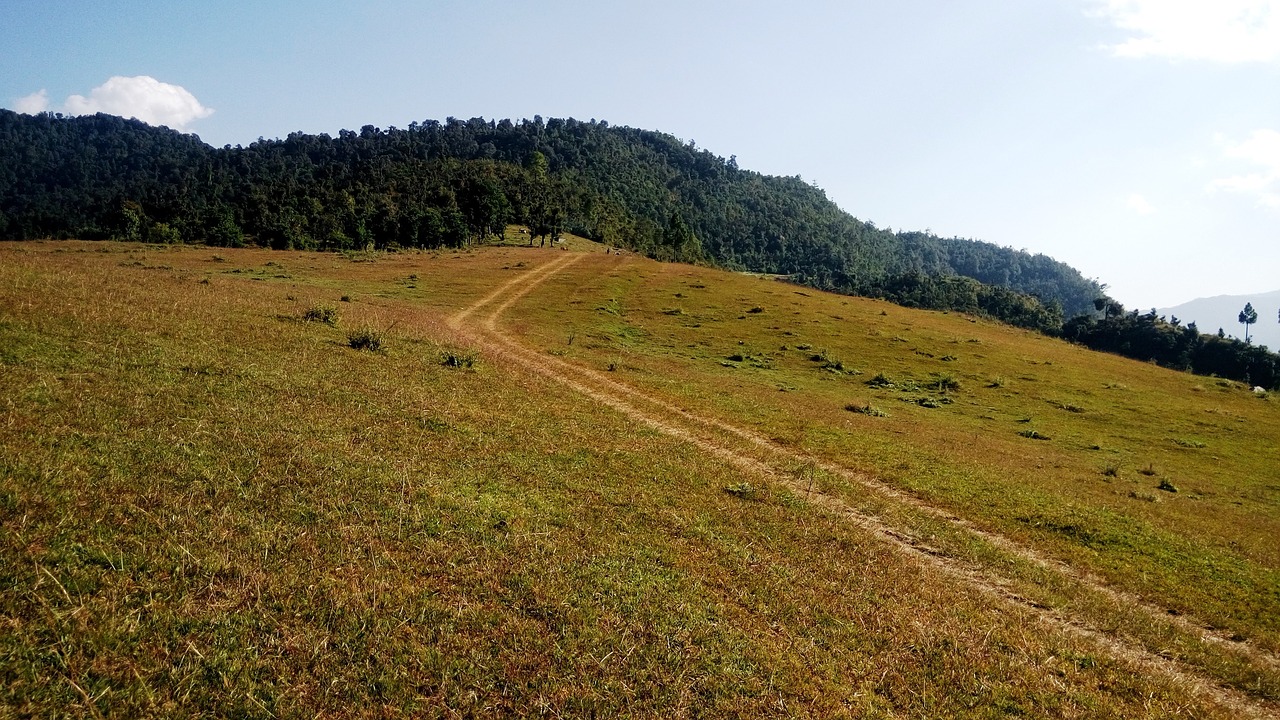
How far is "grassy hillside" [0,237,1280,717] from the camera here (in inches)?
266

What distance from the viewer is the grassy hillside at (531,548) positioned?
6.76 meters

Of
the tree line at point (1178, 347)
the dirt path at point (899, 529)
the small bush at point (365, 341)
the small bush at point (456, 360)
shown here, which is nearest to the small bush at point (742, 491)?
the dirt path at point (899, 529)

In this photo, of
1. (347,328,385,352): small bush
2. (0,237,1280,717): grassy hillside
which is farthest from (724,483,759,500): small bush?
(347,328,385,352): small bush

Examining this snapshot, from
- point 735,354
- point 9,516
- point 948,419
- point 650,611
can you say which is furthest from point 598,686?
point 735,354

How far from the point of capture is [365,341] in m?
23.8

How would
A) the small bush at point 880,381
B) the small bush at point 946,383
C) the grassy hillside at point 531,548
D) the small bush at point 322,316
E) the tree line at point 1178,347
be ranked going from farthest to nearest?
1. the tree line at point 1178,347
2. the small bush at point 946,383
3. the small bush at point 880,381
4. the small bush at point 322,316
5. the grassy hillside at point 531,548

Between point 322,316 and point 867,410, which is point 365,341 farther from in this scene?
point 867,410

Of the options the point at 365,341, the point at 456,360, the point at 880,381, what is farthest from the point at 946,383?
the point at 365,341

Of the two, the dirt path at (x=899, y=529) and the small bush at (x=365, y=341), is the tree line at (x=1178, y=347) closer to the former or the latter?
the dirt path at (x=899, y=529)

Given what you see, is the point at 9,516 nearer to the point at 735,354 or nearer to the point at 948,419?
the point at 948,419

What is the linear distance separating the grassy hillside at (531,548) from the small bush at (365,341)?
4.41 ft

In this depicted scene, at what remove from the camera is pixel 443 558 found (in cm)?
906

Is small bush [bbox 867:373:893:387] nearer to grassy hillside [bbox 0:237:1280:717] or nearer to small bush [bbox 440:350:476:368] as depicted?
grassy hillside [bbox 0:237:1280:717]

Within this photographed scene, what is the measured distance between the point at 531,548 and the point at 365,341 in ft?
56.6
